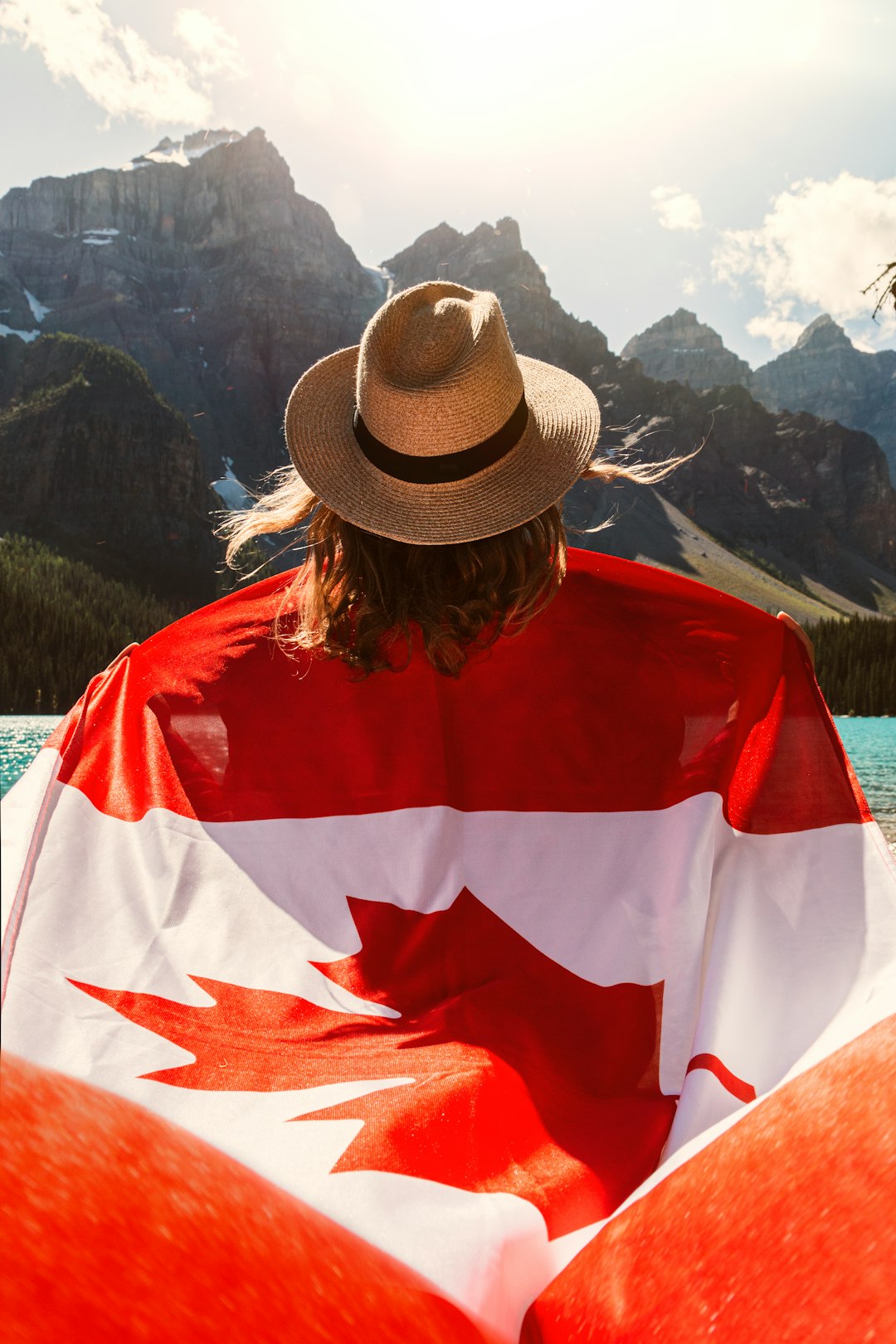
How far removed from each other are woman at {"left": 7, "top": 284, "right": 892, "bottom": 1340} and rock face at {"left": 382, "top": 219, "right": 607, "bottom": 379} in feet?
367

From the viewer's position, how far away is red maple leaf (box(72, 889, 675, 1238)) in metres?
0.99

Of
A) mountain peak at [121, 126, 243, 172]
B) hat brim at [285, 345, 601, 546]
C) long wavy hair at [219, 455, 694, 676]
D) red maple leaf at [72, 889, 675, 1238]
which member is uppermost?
mountain peak at [121, 126, 243, 172]

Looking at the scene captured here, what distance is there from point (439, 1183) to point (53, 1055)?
557 millimetres

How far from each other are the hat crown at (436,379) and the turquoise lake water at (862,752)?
17.4ft

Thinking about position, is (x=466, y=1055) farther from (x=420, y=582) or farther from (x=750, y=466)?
(x=750, y=466)

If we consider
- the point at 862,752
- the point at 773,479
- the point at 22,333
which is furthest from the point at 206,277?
the point at 862,752

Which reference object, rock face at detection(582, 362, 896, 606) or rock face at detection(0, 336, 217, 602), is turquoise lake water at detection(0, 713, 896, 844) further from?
rock face at detection(582, 362, 896, 606)

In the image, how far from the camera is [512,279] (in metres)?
120

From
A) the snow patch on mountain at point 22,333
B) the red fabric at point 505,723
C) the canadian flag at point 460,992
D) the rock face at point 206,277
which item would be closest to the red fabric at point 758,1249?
the canadian flag at point 460,992

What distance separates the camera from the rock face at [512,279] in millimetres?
113875

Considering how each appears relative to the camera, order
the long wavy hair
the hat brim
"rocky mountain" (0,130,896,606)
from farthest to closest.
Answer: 1. "rocky mountain" (0,130,896,606)
2. the long wavy hair
3. the hat brim

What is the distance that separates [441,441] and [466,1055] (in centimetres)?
98

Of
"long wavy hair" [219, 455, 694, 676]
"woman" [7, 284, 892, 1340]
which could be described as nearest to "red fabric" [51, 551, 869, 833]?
"woman" [7, 284, 892, 1340]

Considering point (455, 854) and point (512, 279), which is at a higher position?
point (512, 279)
